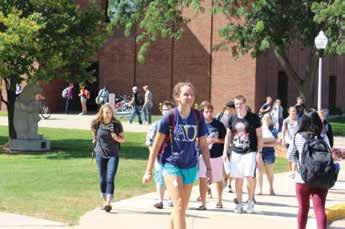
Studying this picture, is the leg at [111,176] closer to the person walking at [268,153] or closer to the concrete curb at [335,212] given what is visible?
the person walking at [268,153]

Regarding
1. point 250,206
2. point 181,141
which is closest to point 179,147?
point 181,141

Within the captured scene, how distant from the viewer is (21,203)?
442 inches

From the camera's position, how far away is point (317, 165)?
825 centimetres

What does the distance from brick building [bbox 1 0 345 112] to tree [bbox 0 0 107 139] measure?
18.5 meters

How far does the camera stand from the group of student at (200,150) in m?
7.93

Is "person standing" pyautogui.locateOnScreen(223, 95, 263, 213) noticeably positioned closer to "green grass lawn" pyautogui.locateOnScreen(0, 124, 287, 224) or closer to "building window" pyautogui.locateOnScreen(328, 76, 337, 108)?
"green grass lawn" pyautogui.locateOnScreen(0, 124, 287, 224)

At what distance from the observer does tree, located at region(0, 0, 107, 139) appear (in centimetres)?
1888

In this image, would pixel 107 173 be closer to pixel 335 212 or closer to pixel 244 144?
pixel 244 144

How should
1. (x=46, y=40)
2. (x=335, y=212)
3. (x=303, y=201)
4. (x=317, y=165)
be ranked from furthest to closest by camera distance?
(x=46, y=40) < (x=335, y=212) < (x=303, y=201) < (x=317, y=165)

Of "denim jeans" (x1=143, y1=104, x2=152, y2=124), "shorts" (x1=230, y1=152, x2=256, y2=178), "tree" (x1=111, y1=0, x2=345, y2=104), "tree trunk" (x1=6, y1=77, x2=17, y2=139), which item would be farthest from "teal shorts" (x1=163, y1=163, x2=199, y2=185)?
"denim jeans" (x1=143, y1=104, x2=152, y2=124)

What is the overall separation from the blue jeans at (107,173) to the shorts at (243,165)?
1.79 meters

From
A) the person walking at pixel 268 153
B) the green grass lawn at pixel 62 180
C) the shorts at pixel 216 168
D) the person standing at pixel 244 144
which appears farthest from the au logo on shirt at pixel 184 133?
the person walking at pixel 268 153

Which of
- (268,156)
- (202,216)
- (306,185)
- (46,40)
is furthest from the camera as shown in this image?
(46,40)

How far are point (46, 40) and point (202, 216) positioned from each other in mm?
10795
